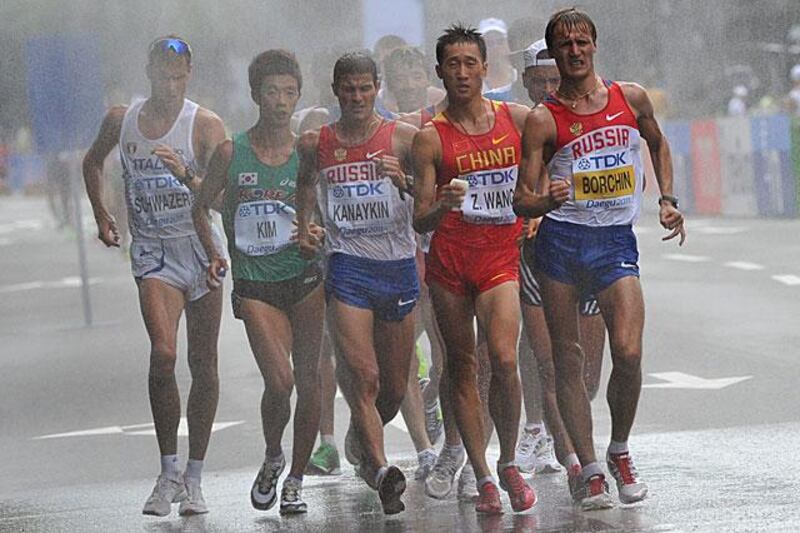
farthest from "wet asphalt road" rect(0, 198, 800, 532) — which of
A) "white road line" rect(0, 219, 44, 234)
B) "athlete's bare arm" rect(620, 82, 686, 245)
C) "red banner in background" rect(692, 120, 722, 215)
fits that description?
"white road line" rect(0, 219, 44, 234)

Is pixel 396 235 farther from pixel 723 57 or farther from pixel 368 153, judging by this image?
pixel 723 57

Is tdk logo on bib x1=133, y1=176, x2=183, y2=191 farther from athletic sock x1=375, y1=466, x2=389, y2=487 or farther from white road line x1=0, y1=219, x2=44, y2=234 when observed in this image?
white road line x1=0, y1=219, x2=44, y2=234

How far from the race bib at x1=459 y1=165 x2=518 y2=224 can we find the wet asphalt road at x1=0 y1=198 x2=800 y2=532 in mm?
1071

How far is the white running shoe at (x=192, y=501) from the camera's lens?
333 inches

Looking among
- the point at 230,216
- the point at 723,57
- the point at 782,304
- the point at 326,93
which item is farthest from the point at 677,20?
the point at 230,216

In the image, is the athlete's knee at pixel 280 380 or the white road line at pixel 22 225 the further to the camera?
the white road line at pixel 22 225

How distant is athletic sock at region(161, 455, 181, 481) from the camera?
8.50 m

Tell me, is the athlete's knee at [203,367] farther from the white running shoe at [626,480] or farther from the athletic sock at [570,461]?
the white running shoe at [626,480]

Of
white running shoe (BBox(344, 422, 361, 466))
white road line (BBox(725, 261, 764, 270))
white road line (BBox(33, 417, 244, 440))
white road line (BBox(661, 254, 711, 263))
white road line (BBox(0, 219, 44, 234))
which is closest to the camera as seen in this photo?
white running shoe (BBox(344, 422, 361, 466))

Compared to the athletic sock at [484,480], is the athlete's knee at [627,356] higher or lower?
higher

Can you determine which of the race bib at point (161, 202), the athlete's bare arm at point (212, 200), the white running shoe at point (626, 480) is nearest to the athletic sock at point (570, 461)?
the white running shoe at point (626, 480)

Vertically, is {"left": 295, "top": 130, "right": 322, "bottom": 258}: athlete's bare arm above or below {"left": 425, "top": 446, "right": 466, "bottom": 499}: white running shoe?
above

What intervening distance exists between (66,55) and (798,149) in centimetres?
1015

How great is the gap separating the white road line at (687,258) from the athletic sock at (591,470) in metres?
12.8
